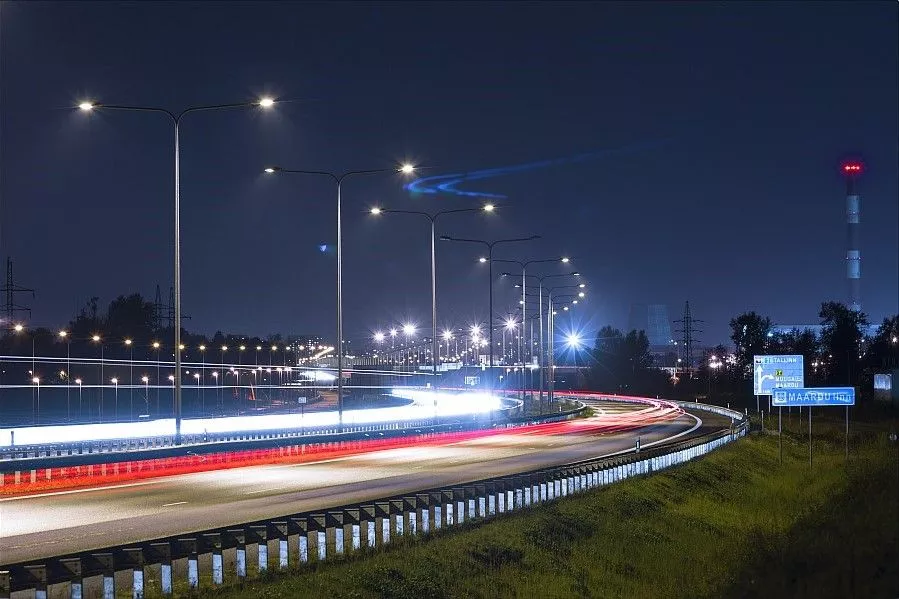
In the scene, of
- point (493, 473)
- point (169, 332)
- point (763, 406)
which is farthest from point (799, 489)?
point (169, 332)

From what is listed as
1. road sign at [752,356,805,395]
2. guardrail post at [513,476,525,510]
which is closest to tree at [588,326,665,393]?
road sign at [752,356,805,395]

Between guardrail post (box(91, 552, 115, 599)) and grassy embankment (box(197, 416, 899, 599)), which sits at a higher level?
guardrail post (box(91, 552, 115, 599))

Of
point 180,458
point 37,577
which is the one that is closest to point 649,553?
point 37,577

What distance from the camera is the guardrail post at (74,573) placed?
13.1 m

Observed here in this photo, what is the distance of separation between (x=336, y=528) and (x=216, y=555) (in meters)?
3.09

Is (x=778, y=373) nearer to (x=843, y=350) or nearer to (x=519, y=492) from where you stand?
(x=519, y=492)

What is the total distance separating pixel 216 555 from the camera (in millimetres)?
14961

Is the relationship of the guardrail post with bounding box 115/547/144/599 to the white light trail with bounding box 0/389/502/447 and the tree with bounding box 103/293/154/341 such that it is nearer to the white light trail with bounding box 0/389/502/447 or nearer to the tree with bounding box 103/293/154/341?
the white light trail with bounding box 0/389/502/447

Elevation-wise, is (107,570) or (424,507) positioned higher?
(107,570)

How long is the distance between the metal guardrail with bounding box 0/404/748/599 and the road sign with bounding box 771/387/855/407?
21.8 meters

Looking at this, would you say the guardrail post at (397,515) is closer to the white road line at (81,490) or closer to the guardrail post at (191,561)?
the guardrail post at (191,561)

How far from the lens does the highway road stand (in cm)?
1978

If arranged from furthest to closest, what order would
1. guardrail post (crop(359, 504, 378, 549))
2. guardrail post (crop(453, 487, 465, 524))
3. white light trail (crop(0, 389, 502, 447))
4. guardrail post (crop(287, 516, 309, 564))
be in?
white light trail (crop(0, 389, 502, 447))
guardrail post (crop(453, 487, 465, 524))
guardrail post (crop(359, 504, 378, 549))
guardrail post (crop(287, 516, 309, 564))

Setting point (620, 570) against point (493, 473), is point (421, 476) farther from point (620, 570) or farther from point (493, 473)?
point (620, 570)
